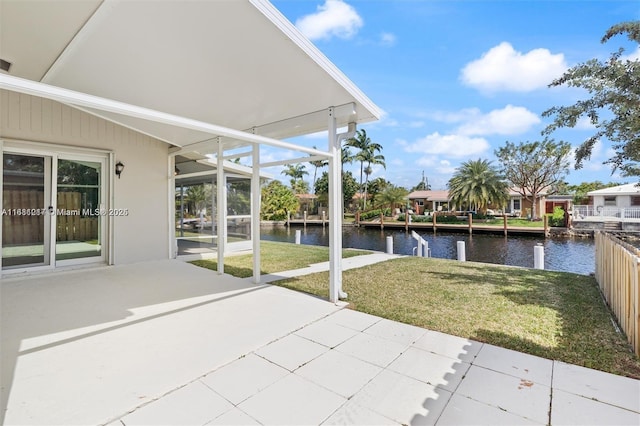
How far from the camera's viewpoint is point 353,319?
12.5 ft

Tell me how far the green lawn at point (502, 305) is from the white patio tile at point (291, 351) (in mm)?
1215

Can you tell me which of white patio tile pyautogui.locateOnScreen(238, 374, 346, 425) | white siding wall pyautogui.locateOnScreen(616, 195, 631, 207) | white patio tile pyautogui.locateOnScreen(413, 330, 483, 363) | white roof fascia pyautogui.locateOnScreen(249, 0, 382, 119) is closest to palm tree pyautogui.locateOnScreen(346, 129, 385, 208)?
white siding wall pyautogui.locateOnScreen(616, 195, 631, 207)

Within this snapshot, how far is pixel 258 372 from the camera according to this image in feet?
8.48

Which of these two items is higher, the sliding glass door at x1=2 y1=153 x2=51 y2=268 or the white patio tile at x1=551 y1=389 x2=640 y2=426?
the sliding glass door at x1=2 y1=153 x2=51 y2=268

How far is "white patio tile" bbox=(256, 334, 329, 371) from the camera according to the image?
277 cm

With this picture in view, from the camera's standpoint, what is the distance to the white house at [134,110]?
3.25 meters

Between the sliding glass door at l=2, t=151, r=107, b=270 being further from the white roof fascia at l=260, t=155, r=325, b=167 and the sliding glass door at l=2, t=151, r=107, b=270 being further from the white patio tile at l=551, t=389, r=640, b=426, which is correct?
the white patio tile at l=551, t=389, r=640, b=426

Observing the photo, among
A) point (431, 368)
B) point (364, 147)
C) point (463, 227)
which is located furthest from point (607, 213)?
point (431, 368)

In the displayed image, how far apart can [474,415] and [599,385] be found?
1.17 meters

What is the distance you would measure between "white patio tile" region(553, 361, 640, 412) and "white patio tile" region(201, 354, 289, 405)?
Result: 2.21 meters

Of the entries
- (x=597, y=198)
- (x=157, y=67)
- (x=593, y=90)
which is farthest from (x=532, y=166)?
(x=157, y=67)

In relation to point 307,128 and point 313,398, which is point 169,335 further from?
point 307,128

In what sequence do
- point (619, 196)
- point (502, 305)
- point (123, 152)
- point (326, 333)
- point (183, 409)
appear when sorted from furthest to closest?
point (619, 196), point (123, 152), point (502, 305), point (326, 333), point (183, 409)

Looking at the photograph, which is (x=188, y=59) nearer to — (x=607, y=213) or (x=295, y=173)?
(x=607, y=213)
